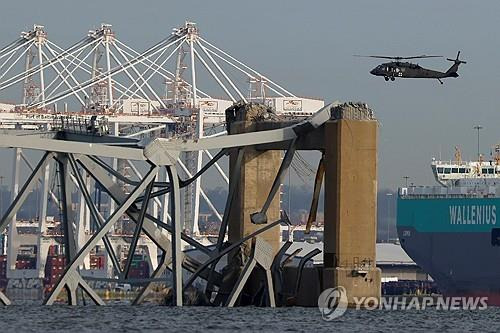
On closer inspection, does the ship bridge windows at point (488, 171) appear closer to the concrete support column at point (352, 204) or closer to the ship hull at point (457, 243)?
the ship hull at point (457, 243)

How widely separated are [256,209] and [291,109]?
211ft

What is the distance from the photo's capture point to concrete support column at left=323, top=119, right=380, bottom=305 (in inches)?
2633

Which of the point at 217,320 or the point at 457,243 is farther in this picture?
the point at 457,243

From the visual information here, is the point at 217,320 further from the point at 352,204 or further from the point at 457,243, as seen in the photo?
the point at 457,243

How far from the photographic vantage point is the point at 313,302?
69062 millimetres

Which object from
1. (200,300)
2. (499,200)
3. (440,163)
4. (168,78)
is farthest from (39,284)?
(200,300)

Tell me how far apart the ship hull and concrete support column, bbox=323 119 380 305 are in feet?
159

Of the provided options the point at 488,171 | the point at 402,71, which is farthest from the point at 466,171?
the point at 402,71

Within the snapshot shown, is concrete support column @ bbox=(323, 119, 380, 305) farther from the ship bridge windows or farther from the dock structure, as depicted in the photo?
the ship bridge windows

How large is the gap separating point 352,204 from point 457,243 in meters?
51.6

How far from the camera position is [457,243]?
386 feet

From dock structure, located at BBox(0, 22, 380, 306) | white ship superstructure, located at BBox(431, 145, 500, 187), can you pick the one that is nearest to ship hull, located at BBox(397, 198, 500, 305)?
white ship superstructure, located at BBox(431, 145, 500, 187)

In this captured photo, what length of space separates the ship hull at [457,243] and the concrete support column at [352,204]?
159ft

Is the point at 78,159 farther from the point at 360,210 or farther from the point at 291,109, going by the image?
the point at 291,109
